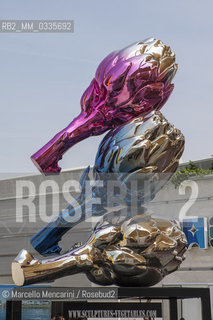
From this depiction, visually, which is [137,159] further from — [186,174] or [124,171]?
[186,174]

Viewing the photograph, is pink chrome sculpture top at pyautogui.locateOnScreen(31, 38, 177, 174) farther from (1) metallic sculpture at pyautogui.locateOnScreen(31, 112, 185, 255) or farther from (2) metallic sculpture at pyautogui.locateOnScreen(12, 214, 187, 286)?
(2) metallic sculpture at pyautogui.locateOnScreen(12, 214, 187, 286)

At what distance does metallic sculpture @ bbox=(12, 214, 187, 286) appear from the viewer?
4.24 m

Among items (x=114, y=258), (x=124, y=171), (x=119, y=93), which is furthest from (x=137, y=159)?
(x=114, y=258)

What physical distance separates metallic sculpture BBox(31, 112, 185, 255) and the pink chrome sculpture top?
0.18 meters

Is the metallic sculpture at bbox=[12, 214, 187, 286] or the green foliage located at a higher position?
the green foliage

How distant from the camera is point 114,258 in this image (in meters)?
4.28

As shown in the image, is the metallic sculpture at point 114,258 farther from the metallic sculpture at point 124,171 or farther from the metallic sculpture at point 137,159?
the metallic sculpture at point 137,159

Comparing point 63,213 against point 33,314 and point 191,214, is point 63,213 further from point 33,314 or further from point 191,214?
point 191,214

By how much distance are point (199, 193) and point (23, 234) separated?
4658 mm

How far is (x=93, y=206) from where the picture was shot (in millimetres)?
4613

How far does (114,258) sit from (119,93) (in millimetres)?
1461

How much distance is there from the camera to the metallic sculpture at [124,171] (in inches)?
169

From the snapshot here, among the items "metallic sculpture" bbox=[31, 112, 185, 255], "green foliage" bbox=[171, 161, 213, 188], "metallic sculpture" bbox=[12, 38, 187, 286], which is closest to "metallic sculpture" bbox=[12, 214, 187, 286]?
"metallic sculpture" bbox=[12, 38, 187, 286]

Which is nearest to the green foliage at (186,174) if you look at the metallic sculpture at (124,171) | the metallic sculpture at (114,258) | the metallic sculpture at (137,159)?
the metallic sculpture at (124,171)
